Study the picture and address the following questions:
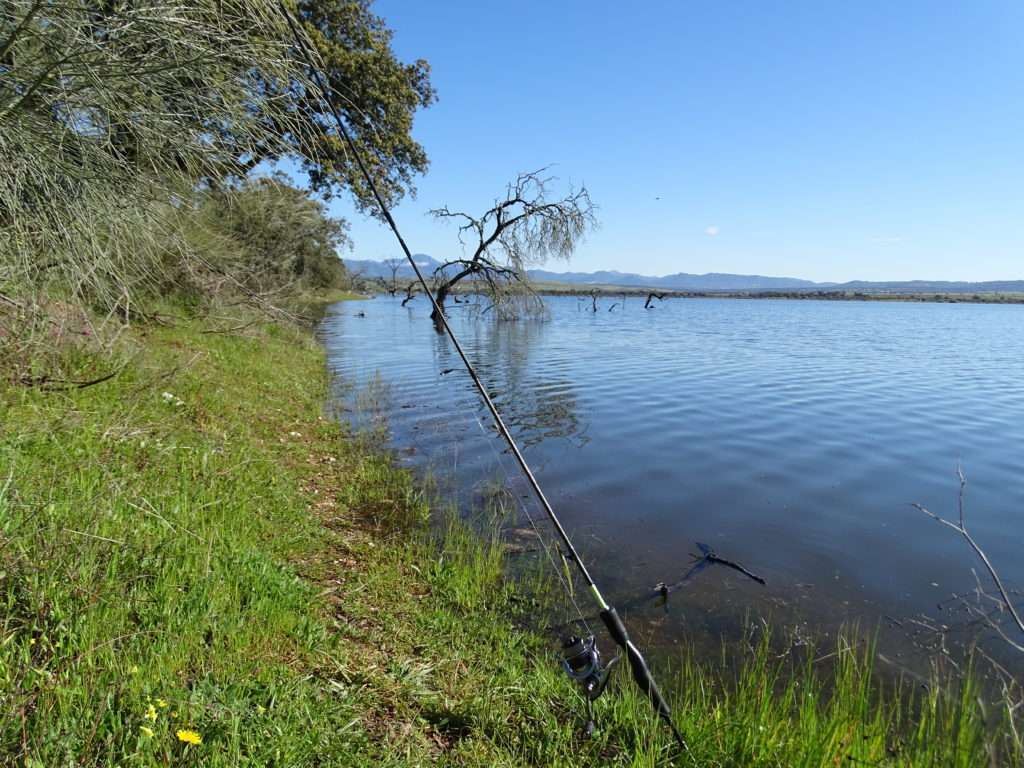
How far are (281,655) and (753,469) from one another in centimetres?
761

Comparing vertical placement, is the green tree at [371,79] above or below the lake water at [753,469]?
above

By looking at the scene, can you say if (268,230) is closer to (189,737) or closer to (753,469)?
(753,469)

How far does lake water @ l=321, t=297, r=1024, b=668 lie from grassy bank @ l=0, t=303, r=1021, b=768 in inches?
41.5

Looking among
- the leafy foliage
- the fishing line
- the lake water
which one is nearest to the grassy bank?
the fishing line

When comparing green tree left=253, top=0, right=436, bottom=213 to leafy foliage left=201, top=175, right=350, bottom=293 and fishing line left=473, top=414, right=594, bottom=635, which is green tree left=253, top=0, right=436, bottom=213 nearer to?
leafy foliage left=201, top=175, right=350, bottom=293

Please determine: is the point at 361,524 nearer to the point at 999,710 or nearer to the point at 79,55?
the point at 79,55

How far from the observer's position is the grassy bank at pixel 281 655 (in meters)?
2.27

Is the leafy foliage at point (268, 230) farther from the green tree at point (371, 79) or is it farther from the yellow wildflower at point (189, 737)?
the yellow wildflower at point (189, 737)

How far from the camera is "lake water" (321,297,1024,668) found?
16.6ft

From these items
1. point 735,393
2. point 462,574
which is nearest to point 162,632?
point 462,574

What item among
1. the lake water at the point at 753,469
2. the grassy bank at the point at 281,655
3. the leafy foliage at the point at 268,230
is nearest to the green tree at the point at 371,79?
the leafy foliage at the point at 268,230

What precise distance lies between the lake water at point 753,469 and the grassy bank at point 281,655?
1054mm

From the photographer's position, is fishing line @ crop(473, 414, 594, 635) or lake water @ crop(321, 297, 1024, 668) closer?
fishing line @ crop(473, 414, 594, 635)

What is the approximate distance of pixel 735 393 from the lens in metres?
14.2
